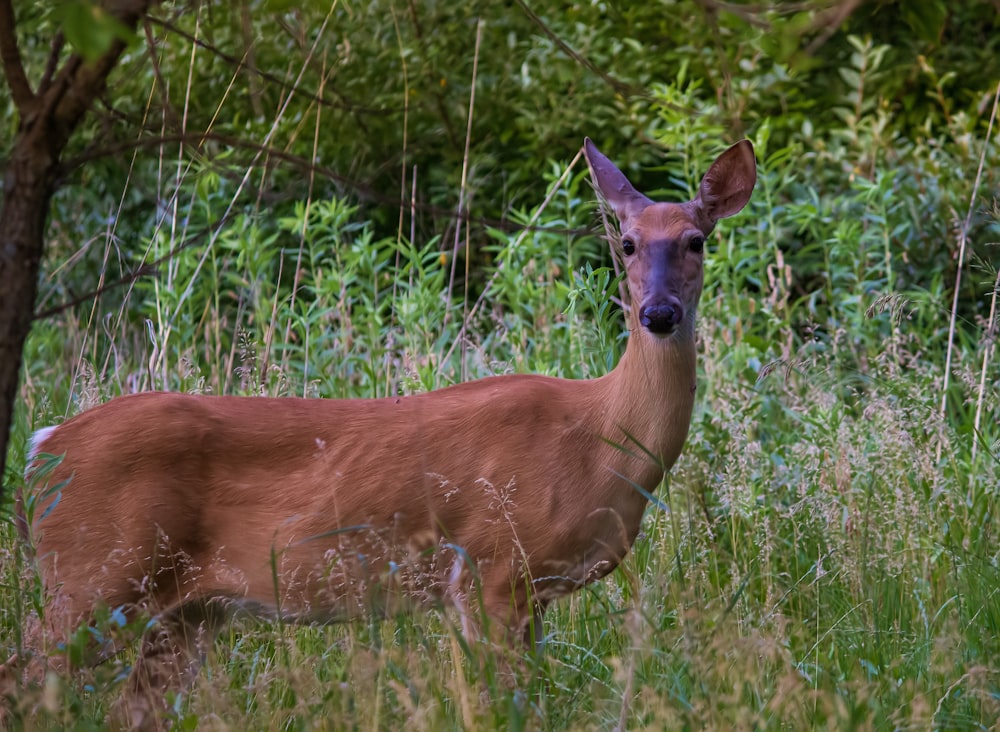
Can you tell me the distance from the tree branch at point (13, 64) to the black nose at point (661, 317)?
5.19 ft

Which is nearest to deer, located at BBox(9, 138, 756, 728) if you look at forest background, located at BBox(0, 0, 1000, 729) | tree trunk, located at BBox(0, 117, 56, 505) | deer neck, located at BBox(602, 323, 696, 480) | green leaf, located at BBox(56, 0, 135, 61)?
deer neck, located at BBox(602, 323, 696, 480)

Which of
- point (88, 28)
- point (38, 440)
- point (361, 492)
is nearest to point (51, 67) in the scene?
point (88, 28)

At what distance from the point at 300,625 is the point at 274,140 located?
4.47 m

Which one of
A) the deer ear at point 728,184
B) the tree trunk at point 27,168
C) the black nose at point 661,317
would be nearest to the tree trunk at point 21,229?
the tree trunk at point 27,168

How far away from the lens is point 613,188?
3.88 meters

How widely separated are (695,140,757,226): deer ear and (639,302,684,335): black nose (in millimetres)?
585

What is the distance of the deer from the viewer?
325 centimetres

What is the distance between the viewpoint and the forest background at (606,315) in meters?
2.60

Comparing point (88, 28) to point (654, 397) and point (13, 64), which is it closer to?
point (13, 64)

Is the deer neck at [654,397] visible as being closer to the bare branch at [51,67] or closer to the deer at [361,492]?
the deer at [361,492]

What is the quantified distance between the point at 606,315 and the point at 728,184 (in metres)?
0.55

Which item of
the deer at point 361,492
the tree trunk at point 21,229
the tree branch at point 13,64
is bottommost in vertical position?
the deer at point 361,492

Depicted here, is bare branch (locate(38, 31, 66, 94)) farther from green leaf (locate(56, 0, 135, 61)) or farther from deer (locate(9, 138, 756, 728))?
deer (locate(9, 138, 756, 728))

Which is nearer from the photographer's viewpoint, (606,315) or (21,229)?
(21,229)
